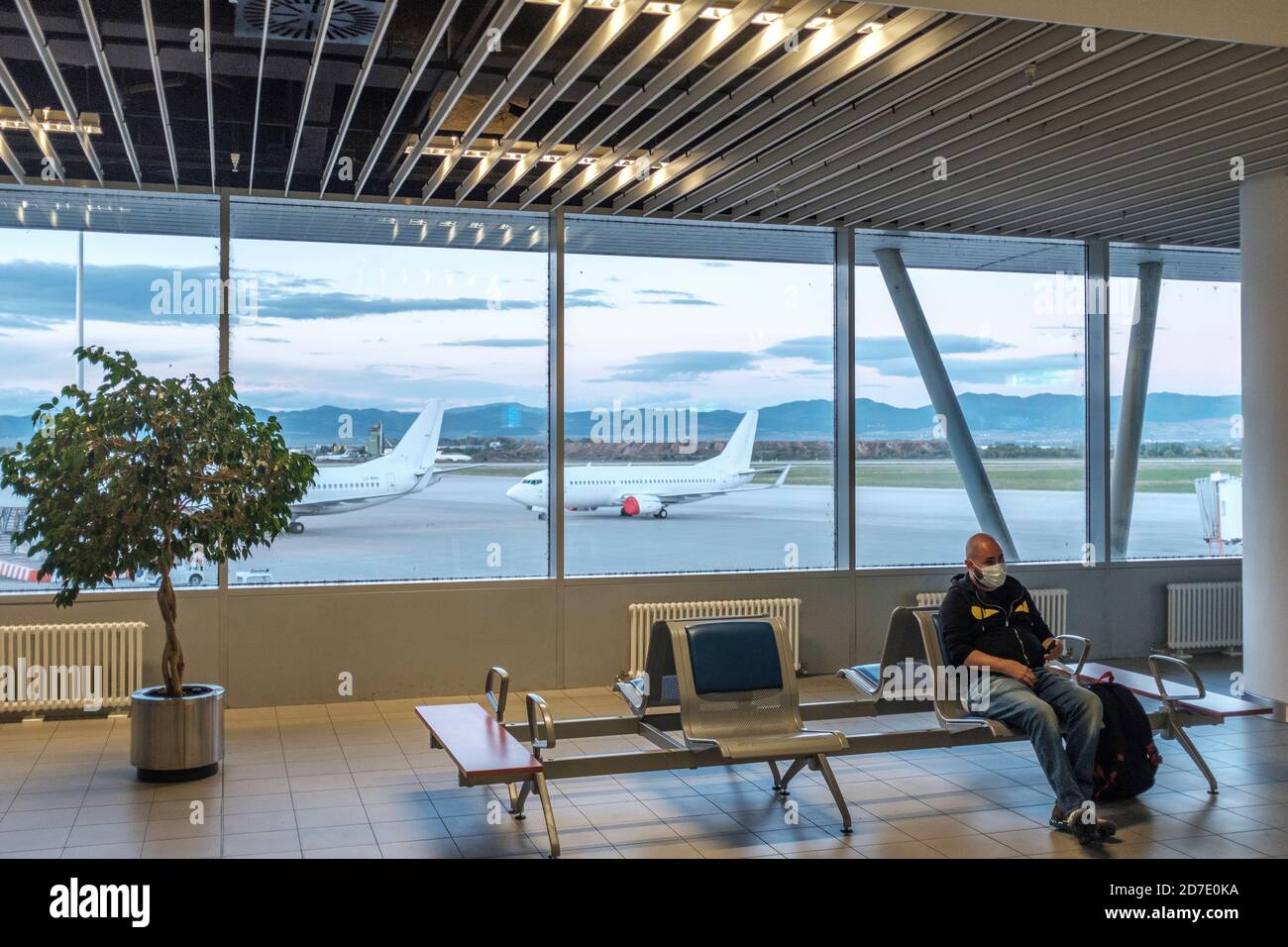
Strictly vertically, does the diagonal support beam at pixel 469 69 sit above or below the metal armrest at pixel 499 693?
above

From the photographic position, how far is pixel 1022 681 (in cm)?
587

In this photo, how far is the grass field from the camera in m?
9.70

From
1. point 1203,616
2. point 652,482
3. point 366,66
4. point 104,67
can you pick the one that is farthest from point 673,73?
point 1203,616

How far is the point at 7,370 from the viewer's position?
8102 mm

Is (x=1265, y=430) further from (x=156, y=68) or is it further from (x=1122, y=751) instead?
(x=156, y=68)

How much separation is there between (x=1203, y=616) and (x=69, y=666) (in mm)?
8822

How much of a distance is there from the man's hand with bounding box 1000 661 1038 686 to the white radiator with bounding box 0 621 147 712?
547 centimetres

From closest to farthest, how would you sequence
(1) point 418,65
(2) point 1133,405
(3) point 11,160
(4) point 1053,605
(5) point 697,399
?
(1) point 418,65, (3) point 11,160, (5) point 697,399, (4) point 1053,605, (2) point 1133,405

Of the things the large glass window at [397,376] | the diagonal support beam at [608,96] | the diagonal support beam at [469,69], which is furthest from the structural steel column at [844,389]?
the diagonal support beam at [469,69]

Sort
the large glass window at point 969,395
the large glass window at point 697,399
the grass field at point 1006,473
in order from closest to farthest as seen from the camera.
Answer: the large glass window at point 697,399, the grass field at point 1006,473, the large glass window at point 969,395

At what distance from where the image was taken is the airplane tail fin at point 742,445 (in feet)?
31.2

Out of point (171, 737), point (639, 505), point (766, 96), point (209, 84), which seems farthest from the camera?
point (639, 505)

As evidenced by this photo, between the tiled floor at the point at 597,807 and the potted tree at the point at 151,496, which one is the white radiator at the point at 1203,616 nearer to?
the tiled floor at the point at 597,807

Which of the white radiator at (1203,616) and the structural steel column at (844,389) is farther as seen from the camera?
the white radiator at (1203,616)
